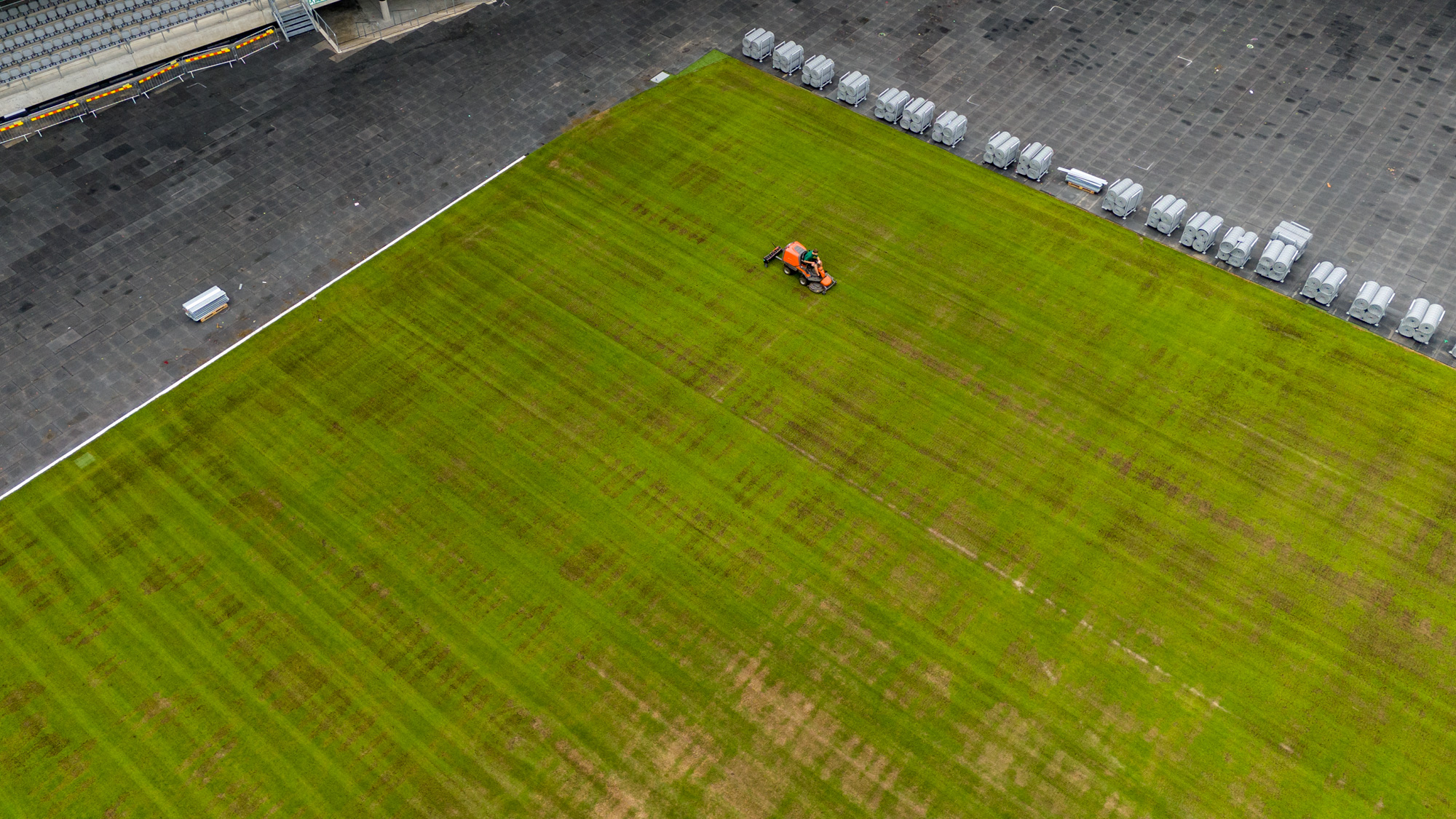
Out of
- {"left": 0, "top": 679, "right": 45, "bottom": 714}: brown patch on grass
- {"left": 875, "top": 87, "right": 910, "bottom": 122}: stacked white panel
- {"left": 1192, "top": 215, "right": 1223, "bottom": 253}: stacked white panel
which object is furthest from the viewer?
{"left": 875, "top": 87, "right": 910, "bottom": 122}: stacked white panel

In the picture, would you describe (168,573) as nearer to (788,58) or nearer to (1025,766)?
(1025,766)

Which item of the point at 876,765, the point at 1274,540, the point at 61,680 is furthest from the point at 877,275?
the point at 61,680

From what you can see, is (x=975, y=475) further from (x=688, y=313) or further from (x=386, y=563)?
(x=386, y=563)

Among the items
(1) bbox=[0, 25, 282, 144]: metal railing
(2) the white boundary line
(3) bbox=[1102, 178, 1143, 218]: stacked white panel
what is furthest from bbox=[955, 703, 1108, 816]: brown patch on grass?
(1) bbox=[0, 25, 282, 144]: metal railing

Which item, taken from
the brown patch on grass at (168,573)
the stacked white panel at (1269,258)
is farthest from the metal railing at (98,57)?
the stacked white panel at (1269,258)

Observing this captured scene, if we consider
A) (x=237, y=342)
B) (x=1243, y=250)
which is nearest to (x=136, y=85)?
(x=237, y=342)

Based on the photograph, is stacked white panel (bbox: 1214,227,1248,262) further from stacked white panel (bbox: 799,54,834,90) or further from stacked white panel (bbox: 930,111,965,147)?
stacked white panel (bbox: 799,54,834,90)
